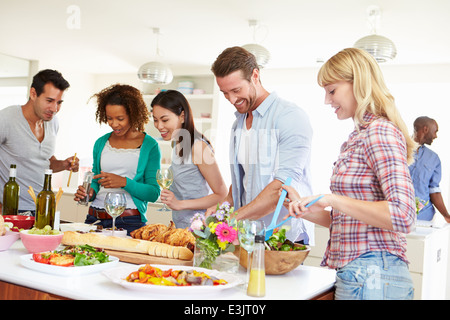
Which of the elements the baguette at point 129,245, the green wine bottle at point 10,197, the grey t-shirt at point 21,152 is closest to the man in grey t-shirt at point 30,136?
the grey t-shirt at point 21,152

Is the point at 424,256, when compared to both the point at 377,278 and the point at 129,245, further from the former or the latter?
the point at 129,245

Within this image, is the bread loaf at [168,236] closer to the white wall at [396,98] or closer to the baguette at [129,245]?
the baguette at [129,245]

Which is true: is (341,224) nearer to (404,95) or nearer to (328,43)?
(328,43)

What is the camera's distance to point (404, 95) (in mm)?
6410

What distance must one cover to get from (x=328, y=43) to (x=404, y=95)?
5.19 feet

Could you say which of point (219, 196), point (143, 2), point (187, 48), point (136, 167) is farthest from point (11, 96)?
point (219, 196)

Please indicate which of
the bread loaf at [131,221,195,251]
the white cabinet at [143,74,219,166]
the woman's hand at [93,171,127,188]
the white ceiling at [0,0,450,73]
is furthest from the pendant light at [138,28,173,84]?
the bread loaf at [131,221,195,251]

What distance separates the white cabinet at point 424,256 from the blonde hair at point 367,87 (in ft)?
6.19

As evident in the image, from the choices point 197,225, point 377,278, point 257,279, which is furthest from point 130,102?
point 377,278

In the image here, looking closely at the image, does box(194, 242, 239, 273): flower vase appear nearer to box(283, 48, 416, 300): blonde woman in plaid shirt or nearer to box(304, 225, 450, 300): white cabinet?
box(283, 48, 416, 300): blonde woman in plaid shirt

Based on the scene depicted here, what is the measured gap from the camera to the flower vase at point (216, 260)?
150 cm

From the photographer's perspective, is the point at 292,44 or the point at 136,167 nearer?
the point at 136,167

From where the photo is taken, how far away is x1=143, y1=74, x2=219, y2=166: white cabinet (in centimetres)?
720

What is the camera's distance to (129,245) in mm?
1739
